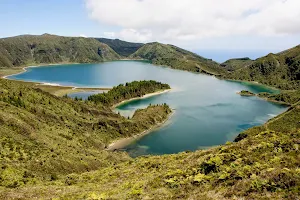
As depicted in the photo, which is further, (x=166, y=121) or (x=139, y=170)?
(x=166, y=121)

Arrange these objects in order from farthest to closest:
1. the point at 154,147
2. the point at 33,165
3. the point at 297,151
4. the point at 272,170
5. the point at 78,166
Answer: the point at 154,147, the point at 78,166, the point at 33,165, the point at 297,151, the point at 272,170

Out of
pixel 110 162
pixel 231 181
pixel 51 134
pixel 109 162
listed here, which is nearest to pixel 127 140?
pixel 110 162

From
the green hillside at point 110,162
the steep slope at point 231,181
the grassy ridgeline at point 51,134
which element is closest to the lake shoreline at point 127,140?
the grassy ridgeline at point 51,134

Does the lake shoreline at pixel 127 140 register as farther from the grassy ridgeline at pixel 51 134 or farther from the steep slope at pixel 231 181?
the steep slope at pixel 231 181

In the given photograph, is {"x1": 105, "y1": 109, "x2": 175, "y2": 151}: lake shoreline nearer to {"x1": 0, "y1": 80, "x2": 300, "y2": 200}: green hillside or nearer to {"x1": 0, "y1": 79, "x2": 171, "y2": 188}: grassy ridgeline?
{"x1": 0, "y1": 79, "x2": 171, "y2": 188}: grassy ridgeline

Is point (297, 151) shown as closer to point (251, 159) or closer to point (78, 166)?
point (251, 159)

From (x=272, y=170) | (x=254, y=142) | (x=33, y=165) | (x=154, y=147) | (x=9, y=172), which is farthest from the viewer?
(x=154, y=147)

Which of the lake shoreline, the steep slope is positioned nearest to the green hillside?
the steep slope

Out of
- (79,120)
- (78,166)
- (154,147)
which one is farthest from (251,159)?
(79,120)

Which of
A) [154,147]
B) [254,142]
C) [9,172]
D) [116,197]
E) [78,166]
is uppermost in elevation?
[254,142]
